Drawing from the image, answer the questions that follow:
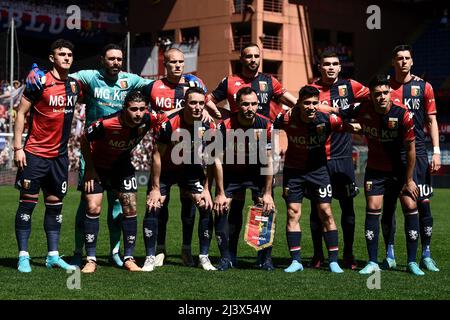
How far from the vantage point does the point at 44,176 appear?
8320mm

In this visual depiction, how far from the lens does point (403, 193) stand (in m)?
8.28

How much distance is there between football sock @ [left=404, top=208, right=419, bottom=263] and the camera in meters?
8.35

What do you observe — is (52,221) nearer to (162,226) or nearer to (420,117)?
(162,226)

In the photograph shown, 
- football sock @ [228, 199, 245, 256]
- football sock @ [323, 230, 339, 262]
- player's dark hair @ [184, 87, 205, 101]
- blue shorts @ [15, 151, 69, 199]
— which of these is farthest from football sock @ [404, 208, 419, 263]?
blue shorts @ [15, 151, 69, 199]

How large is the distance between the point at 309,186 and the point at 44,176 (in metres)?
2.86

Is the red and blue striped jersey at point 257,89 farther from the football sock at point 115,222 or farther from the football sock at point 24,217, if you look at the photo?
the football sock at point 24,217

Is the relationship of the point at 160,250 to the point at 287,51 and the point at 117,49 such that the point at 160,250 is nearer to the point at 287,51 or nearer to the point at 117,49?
the point at 117,49

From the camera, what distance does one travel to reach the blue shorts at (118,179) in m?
8.31

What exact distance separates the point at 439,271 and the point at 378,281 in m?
1.60

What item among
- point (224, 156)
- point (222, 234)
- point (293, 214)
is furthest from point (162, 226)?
point (293, 214)

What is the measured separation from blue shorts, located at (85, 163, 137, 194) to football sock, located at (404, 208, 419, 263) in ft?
9.84

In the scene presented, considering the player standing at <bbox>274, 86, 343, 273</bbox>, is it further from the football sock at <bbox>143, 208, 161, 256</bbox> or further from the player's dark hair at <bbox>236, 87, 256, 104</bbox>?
the football sock at <bbox>143, 208, 161, 256</bbox>

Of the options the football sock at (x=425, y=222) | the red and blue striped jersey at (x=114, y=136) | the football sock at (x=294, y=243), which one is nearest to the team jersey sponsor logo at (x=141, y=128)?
the red and blue striped jersey at (x=114, y=136)

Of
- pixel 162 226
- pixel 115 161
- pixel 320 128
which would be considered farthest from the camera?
pixel 162 226
